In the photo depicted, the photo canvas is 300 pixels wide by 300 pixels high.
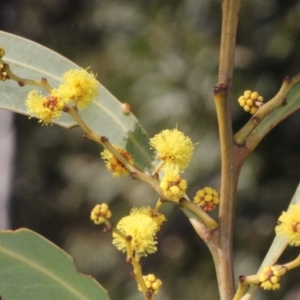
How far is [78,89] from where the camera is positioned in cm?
52

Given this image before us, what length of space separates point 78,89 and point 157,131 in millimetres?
762

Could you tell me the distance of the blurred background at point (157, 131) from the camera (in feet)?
4.07

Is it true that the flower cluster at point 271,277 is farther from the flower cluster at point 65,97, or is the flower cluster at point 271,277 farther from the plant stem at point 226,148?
the flower cluster at point 65,97

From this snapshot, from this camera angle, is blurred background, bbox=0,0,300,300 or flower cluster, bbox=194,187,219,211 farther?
blurred background, bbox=0,0,300,300

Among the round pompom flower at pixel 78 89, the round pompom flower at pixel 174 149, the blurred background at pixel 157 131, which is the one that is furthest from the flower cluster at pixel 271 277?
the blurred background at pixel 157 131

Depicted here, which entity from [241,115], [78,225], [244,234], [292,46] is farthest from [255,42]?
[78,225]

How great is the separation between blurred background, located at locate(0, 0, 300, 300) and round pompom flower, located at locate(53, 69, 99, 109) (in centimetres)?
73

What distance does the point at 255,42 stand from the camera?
1256mm

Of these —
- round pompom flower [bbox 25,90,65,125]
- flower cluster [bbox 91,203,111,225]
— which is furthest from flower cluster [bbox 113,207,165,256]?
round pompom flower [bbox 25,90,65,125]

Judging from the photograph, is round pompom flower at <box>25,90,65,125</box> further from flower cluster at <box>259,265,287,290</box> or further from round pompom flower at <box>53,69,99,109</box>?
flower cluster at <box>259,265,287,290</box>

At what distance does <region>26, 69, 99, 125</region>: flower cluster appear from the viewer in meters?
0.50

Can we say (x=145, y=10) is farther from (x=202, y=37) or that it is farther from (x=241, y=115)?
(x=241, y=115)

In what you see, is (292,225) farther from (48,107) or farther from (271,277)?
(48,107)

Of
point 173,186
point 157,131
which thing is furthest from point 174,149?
point 157,131
